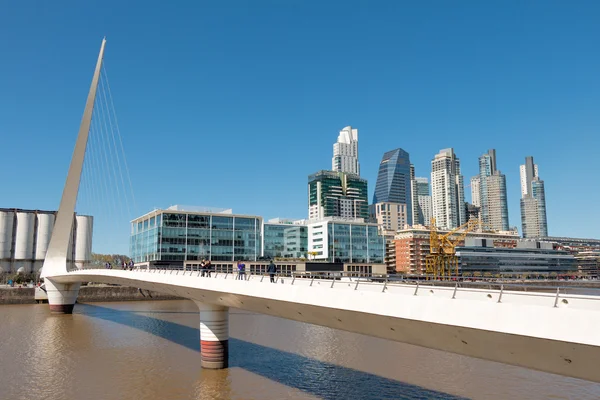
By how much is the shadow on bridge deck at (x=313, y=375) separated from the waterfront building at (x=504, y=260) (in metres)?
128

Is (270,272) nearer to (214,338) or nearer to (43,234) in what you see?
(214,338)

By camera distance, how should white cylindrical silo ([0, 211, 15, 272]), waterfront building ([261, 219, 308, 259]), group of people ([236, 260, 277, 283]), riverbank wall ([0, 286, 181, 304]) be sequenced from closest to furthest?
group of people ([236, 260, 277, 283]), riverbank wall ([0, 286, 181, 304]), white cylindrical silo ([0, 211, 15, 272]), waterfront building ([261, 219, 308, 259])

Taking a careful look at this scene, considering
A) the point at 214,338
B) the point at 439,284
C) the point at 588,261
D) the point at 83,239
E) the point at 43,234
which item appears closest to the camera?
the point at 439,284

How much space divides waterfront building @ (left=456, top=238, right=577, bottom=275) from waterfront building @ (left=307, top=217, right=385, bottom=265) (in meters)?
39.3

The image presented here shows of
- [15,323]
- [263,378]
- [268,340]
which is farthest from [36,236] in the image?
[263,378]

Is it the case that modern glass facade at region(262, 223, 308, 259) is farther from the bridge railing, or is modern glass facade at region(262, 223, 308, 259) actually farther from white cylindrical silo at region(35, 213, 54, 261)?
the bridge railing

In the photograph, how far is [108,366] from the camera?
26.8 metres

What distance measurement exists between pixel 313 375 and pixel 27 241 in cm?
9877

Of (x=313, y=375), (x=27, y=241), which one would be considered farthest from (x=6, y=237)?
(x=313, y=375)

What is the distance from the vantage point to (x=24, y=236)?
103250 mm

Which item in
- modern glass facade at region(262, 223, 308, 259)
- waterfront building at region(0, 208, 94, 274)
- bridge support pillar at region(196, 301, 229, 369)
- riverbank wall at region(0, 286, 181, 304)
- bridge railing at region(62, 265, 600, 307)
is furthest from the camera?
modern glass facade at region(262, 223, 308, 259)

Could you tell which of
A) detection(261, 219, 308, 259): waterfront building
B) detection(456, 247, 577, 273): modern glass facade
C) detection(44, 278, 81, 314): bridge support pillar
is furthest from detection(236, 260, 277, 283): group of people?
detection(456, 247, 577, 273): modern glass facade

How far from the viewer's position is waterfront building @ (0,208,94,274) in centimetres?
10144

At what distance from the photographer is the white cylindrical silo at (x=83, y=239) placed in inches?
4299
